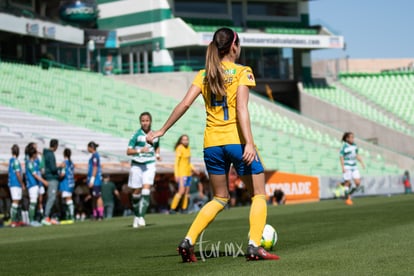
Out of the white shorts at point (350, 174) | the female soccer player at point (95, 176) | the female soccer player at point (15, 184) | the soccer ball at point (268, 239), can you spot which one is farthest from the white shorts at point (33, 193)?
the soccer ball at point (268, 239)

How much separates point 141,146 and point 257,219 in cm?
786

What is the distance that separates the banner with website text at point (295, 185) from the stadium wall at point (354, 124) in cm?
1668

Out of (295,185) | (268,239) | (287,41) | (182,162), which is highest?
(287,41)

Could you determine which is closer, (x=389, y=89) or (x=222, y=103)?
(x=222, y=103)

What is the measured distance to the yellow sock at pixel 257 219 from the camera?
836 centimetres

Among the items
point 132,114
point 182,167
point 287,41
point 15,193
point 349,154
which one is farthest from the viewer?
point 287,41

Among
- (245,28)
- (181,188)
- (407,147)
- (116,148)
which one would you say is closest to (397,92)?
(407,147)

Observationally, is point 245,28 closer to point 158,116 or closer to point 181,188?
point 158,116

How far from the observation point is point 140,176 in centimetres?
1655

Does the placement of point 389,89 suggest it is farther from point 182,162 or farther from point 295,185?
point 182,162

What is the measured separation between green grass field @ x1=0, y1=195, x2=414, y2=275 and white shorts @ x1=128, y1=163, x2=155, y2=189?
1500 millimetres

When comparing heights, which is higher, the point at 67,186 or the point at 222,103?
the point at 222,103

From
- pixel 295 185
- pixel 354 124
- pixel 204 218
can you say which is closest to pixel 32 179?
pixel 204 218

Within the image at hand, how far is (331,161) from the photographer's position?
42125 millimetres
